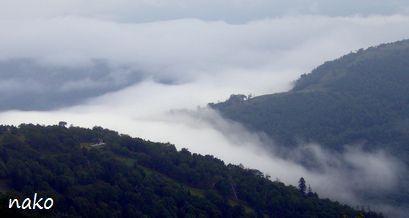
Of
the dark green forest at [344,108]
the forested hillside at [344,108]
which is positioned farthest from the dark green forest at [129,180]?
the forested hillside at [344,108]

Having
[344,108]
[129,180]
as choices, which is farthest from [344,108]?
[129,180]

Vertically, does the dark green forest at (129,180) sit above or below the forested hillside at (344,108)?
below

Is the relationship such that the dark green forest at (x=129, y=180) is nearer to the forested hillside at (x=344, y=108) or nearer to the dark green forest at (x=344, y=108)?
the dark green forest at (x=344, y=108)

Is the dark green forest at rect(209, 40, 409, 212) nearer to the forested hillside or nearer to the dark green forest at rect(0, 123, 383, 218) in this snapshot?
the forested hillside

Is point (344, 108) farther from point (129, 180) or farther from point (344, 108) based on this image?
point (129, 180)

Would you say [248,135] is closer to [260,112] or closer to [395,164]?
[260,112]

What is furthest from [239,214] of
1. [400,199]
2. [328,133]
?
[328,133]
